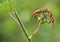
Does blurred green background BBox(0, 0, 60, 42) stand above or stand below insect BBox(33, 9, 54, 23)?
below

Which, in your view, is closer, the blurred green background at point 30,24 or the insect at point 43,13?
the insect at point 43,13

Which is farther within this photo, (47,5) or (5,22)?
(5,22)

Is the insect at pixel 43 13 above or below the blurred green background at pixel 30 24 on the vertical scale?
above

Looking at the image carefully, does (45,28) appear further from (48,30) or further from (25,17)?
(25,17)

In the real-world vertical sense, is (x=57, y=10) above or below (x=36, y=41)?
above

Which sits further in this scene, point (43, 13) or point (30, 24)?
point (30, 24)

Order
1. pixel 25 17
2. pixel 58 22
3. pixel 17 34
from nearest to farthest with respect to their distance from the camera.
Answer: pixel 25 17 < pixel 58 22 < pixel 17 34

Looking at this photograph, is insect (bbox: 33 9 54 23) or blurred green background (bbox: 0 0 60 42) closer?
insect (bbox: 33 9 54 23)

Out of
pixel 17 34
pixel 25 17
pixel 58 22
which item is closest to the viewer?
pixel 25 17

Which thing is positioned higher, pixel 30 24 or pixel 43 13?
pixel 43 13

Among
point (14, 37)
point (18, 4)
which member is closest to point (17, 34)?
point (14, 37)
